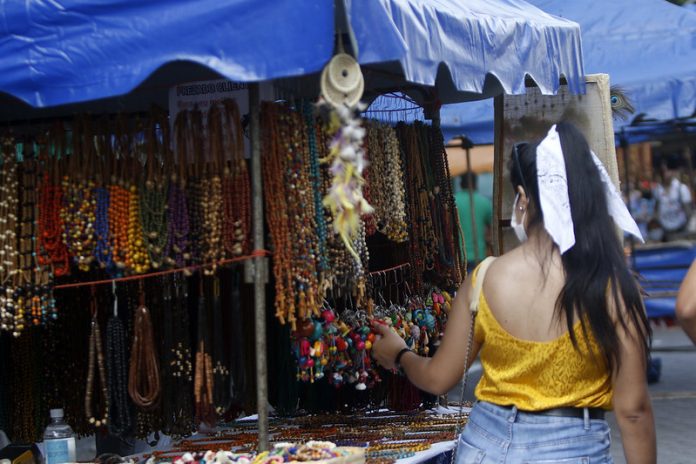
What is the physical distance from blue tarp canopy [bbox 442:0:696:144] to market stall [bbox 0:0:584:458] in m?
3.05

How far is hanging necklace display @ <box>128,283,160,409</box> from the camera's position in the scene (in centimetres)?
344

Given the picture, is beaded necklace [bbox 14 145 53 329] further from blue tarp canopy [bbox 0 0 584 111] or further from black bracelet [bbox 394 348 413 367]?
black bracelet [bbox 394 348 413 367]

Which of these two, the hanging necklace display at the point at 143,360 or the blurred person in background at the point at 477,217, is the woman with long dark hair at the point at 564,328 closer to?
the hanging necklace display at the point at 143,360

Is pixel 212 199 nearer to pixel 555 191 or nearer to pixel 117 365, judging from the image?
pixel 117 365

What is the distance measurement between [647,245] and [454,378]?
7.72 m

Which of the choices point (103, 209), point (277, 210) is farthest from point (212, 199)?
point (103, 209)

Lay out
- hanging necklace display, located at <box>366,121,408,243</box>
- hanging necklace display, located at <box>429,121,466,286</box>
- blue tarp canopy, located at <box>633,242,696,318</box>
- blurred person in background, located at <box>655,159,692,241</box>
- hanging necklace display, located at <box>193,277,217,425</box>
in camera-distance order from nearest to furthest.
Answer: hanging necklace display, located at <box>193,277,217,425</box> → hanging necklace display, located at <box>366,121,408,243</box> → hanging necklace display, located at <box>429,121,466,286</box> → blue tarp canopy, located at <box>633,242,696,318</box> → blurred person in background, located at <box>655,159,692,241</box>

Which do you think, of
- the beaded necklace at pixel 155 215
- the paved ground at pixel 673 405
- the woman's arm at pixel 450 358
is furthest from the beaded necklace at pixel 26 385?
the paved ground at pixel 673 405

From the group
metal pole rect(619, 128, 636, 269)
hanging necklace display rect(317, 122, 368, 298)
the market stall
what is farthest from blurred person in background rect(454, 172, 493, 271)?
hanging necklace display rect(317, 122, 368, 298)

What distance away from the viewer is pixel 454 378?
118 inches

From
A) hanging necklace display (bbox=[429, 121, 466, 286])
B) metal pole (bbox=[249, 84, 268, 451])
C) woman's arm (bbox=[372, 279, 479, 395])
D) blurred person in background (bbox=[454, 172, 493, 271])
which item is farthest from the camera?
blurred person in background (bbox=[454, 172, 493, 271])

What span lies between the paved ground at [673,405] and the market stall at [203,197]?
2.97 meters

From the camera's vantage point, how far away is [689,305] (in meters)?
3.00

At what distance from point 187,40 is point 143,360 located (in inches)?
49.3
